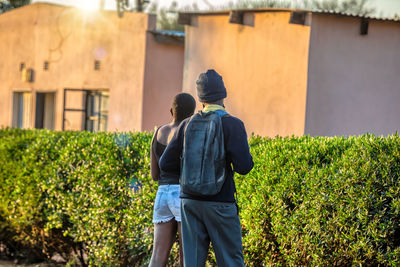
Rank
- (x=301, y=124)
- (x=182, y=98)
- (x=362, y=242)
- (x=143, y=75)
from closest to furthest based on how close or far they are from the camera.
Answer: (x=362, y=242)
(x=182, y=98)
(x=301, y=124)
(x=143, y=75)

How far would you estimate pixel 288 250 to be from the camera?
205 inches

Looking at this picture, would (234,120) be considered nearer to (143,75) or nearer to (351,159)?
(351,159)

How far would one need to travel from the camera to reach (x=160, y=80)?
583 inches

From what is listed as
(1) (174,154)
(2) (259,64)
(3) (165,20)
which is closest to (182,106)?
(1) (174,154)

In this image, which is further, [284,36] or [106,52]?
[106,52]

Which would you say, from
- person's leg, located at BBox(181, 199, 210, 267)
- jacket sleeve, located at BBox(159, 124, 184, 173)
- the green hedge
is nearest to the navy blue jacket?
person's leg, located at BBox(181, 199, 210, 267)

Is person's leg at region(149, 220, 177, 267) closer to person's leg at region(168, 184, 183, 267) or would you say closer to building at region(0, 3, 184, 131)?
person's leg at region(168, 184, 183, 267)

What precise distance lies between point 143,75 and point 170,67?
0.82 m

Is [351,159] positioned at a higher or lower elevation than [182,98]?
lower

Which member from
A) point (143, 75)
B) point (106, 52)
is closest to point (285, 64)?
point (143, 75)

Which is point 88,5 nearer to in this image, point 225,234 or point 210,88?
point 210,88

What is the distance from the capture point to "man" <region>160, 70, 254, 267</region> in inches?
165

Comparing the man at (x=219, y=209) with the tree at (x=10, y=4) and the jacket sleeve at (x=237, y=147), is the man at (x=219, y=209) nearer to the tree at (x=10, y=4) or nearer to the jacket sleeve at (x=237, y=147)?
the jacket sleeve at (x=237, y=147)

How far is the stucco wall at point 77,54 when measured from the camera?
48.1 ft
